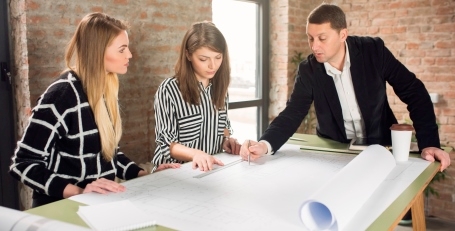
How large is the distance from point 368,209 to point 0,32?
2016mm

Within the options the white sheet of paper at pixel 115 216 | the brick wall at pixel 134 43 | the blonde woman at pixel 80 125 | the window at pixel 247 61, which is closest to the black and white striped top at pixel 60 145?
the blonde woman at pixel 80 125

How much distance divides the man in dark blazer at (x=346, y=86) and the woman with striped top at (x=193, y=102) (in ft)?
1.07

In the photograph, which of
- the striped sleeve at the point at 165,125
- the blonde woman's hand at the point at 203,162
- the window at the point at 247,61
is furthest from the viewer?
the window at the point at 247,61

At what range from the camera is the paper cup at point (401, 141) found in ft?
6.22

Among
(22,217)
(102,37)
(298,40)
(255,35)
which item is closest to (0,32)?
(102,37)

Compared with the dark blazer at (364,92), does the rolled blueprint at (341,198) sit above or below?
below

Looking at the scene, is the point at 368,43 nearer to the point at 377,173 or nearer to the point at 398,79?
the point at 398,79

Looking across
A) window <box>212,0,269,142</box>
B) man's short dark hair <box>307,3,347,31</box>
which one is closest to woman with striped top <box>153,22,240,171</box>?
man's short dark hair <box>307,3,347,31</box>

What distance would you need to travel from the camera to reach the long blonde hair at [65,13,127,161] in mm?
1660

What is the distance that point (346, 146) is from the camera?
2.31 meters

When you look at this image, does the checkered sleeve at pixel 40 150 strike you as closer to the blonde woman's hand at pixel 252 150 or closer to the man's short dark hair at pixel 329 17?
the blonde woman's hand at pixel 252 150

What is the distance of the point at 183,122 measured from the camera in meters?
2.13

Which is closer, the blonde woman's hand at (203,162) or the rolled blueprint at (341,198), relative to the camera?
the rolled blueprint at (341,198)

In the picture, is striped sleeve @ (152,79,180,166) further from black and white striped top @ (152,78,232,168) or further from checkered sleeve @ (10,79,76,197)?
checkered sleeve @ (10,79,76,197)
